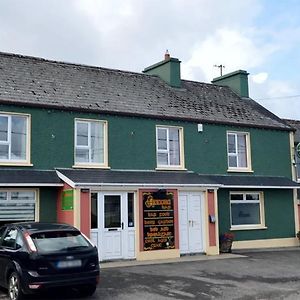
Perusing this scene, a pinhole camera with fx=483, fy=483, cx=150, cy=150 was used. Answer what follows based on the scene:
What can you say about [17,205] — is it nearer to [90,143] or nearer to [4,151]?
[4,151]

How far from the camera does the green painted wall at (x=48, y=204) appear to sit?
16469 millimetres

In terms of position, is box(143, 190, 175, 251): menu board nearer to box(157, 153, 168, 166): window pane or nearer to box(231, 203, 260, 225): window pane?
box(157, 153, 168, 166): window pane

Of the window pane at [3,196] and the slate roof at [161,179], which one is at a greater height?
the slate roof at [161,179]

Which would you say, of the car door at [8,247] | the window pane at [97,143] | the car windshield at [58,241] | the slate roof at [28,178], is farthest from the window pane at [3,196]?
the car windshield at [58,241]

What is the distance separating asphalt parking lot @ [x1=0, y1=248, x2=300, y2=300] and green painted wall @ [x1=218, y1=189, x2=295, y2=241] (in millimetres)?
3385

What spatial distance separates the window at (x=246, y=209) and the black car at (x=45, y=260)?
11621 millimetres

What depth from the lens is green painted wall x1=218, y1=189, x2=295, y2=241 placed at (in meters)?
20.5

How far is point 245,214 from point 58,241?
42.2 feet

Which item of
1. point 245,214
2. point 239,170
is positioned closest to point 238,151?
point 239,170

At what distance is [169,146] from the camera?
19.6 metres

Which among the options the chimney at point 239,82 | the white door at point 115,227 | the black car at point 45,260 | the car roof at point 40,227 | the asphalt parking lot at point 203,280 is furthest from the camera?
the chimney at point 239,82

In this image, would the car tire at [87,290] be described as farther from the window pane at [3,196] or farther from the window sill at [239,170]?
the window sill at [239,170]

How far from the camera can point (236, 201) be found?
2103 centimetres

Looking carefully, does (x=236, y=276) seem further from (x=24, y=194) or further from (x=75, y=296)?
(x=24, y=194)
